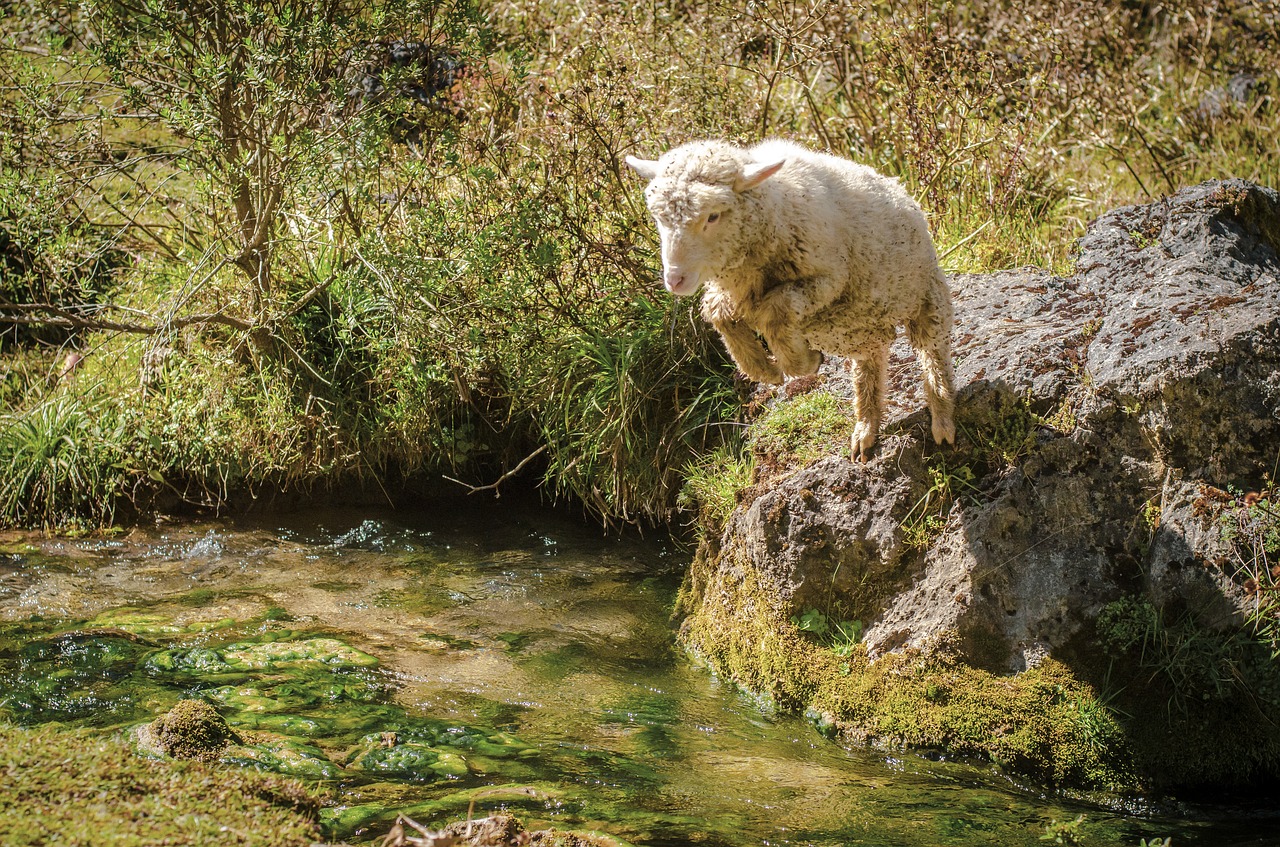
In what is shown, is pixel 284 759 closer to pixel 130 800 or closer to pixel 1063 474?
pixel 130 800

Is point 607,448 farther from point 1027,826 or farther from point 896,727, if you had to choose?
point 1027,826

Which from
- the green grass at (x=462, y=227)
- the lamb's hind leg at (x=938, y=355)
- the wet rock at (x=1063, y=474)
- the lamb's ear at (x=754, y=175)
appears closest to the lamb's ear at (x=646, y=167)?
the lamb's ear at (x=754, y=175)

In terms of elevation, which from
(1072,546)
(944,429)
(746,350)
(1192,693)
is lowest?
(1192,693)

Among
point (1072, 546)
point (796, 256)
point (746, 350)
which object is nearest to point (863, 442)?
point (1072, 546)

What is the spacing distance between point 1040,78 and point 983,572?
13.3 feet

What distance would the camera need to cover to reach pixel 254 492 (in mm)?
7676

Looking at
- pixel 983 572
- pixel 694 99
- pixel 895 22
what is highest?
pixel 895 22

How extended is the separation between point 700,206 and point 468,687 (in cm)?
272

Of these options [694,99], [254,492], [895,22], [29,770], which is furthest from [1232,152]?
[29,770]

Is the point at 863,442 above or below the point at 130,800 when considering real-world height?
above

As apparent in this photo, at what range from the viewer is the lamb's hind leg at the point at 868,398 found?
5.03 metres

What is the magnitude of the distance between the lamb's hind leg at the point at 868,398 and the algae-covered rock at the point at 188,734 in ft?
10.3

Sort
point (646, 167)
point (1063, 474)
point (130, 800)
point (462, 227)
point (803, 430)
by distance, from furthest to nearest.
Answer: point (462, 227) < point (803, 430) < point (1063, 474) < point (646, 167) < point (130, 800)

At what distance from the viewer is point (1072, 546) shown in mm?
4824
